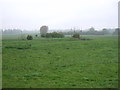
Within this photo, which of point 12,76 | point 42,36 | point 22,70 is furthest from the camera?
point 42,36

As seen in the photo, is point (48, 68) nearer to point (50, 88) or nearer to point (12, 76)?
point (12, 76)

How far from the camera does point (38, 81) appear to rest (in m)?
2.58

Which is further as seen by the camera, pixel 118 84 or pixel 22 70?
pixel 22 70

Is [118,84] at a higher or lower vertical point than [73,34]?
lower

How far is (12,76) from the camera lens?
9.24ft

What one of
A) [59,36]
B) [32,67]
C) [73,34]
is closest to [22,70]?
[32,67]

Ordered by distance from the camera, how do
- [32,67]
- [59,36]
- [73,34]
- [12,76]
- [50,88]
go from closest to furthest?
1. [50,88]
2. [12,76]
3. [32,67]
4. [59,36]
5. [73,34]

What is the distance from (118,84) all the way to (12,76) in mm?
2077

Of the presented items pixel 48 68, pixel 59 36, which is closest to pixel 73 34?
pixel 59 36

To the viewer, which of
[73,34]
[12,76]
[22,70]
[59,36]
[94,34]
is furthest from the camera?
[94,34]

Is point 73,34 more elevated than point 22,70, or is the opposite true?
point 73,34

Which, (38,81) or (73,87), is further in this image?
(38,81)

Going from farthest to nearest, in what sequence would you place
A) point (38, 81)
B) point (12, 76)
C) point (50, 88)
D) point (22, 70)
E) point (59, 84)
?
point (22, 70) < point (12, 76) < point (38, 81) < point (59, 84) < point (50, 88)

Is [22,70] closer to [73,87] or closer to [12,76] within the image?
[12,76]
